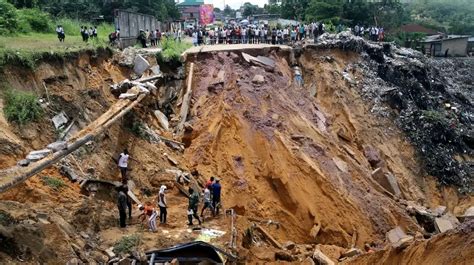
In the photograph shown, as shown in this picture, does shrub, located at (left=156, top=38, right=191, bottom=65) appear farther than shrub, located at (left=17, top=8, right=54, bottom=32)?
No

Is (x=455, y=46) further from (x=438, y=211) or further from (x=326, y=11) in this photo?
(x=438, y=211)

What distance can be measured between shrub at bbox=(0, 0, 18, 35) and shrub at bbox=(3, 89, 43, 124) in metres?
8.08

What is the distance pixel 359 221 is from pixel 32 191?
10402 millimetres

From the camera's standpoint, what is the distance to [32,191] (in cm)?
1105

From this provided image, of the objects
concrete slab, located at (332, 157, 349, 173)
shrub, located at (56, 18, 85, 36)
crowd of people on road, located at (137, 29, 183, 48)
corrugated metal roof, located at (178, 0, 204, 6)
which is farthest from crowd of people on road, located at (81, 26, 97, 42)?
corrugated metal roof, located at (178, 0, 204, 6)

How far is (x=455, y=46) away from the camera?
45562 millimetres

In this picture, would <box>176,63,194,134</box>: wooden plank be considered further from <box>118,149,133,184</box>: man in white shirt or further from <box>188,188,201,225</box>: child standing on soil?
<box>188,188,201,225</box>: child standing on soil

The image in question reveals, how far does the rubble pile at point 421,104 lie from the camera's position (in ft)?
76.9

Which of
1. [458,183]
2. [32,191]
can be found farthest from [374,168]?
[32,191]

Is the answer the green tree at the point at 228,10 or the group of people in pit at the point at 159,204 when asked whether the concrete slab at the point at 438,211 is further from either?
the green tree at the point at 228,10

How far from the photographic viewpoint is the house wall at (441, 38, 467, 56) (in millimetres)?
45406

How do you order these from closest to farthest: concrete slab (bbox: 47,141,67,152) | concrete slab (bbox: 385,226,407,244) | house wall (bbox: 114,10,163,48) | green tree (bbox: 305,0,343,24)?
concrete slab (bbox: 47,141,67,152) < concrete slab (bbox: 385,226,407,244) < house wall (bbox: 114,10,163,48) < green tree (bbox: 305,0,343,24)

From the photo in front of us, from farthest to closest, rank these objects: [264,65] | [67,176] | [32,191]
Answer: [264,65]
[67,176]
[32,191]

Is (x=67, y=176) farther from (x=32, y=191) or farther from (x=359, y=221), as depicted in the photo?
(x=359, y=221)
